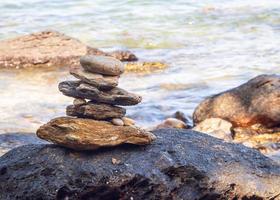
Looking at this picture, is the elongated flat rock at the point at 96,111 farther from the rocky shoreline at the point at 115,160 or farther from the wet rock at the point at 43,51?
the wet rock at the point at 43,51

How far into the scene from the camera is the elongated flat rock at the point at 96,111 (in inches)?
162

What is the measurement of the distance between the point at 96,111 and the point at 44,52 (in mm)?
9071

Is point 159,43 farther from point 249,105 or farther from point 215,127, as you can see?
point 215,127

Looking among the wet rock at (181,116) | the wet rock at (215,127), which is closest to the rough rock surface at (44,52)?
the wet rock at (181,116)

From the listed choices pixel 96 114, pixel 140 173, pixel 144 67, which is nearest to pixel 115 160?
pixel 140 173

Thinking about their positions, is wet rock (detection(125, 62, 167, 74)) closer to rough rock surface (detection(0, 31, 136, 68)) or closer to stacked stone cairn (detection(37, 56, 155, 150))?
rough rock surface (detection(0, 31, 136, 68))

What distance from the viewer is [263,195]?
4223 mm

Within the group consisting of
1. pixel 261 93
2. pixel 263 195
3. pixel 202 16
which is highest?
pixel 263 195

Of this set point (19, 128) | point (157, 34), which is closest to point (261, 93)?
point (19, 128)

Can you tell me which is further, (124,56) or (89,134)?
(124,56)

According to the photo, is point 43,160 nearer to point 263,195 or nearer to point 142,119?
point 263,195

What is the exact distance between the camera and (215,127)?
7875 millimetres

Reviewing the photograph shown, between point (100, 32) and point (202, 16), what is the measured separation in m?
3.26

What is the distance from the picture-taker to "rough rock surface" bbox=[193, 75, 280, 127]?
805 cm
